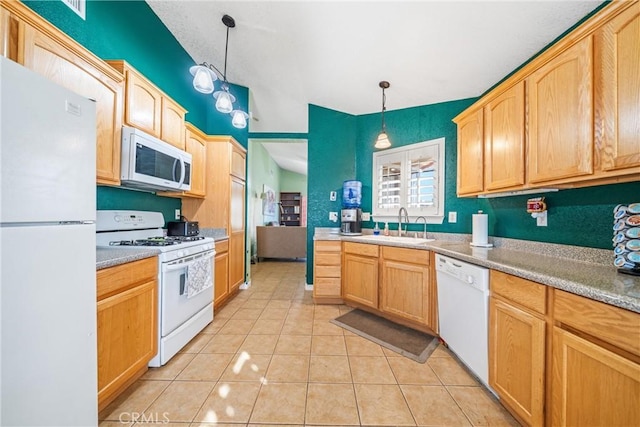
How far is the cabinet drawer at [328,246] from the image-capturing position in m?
2.96

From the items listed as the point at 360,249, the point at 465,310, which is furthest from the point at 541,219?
the point at 360,249

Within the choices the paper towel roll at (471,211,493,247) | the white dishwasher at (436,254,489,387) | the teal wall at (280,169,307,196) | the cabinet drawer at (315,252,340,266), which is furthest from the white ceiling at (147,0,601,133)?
the teal wall at (280,169,307,196)

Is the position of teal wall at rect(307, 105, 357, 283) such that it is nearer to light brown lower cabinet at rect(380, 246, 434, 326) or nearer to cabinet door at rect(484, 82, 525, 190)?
light brown lower cabinet at rect(380, 246, 434, 326)

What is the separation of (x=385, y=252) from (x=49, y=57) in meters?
2.79

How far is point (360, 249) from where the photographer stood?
8.95 feet

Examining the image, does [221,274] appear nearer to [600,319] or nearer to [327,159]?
[327,159]

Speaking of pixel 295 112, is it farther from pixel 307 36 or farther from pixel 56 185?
pixel 56 185

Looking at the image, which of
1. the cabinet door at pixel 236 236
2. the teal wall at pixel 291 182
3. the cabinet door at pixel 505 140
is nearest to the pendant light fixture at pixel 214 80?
the cabinet door at pixel 236 236

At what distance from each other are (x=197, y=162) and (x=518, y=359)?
10.5ft

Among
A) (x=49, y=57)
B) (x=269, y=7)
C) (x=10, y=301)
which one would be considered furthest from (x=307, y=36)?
(x=10, y=301)

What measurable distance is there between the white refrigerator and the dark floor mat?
1.91 m

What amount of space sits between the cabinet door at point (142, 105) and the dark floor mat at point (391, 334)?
2538 millimetres

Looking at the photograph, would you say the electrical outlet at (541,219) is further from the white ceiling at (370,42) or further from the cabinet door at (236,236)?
the cabinet door at (236,236)

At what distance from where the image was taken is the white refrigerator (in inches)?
30.4
